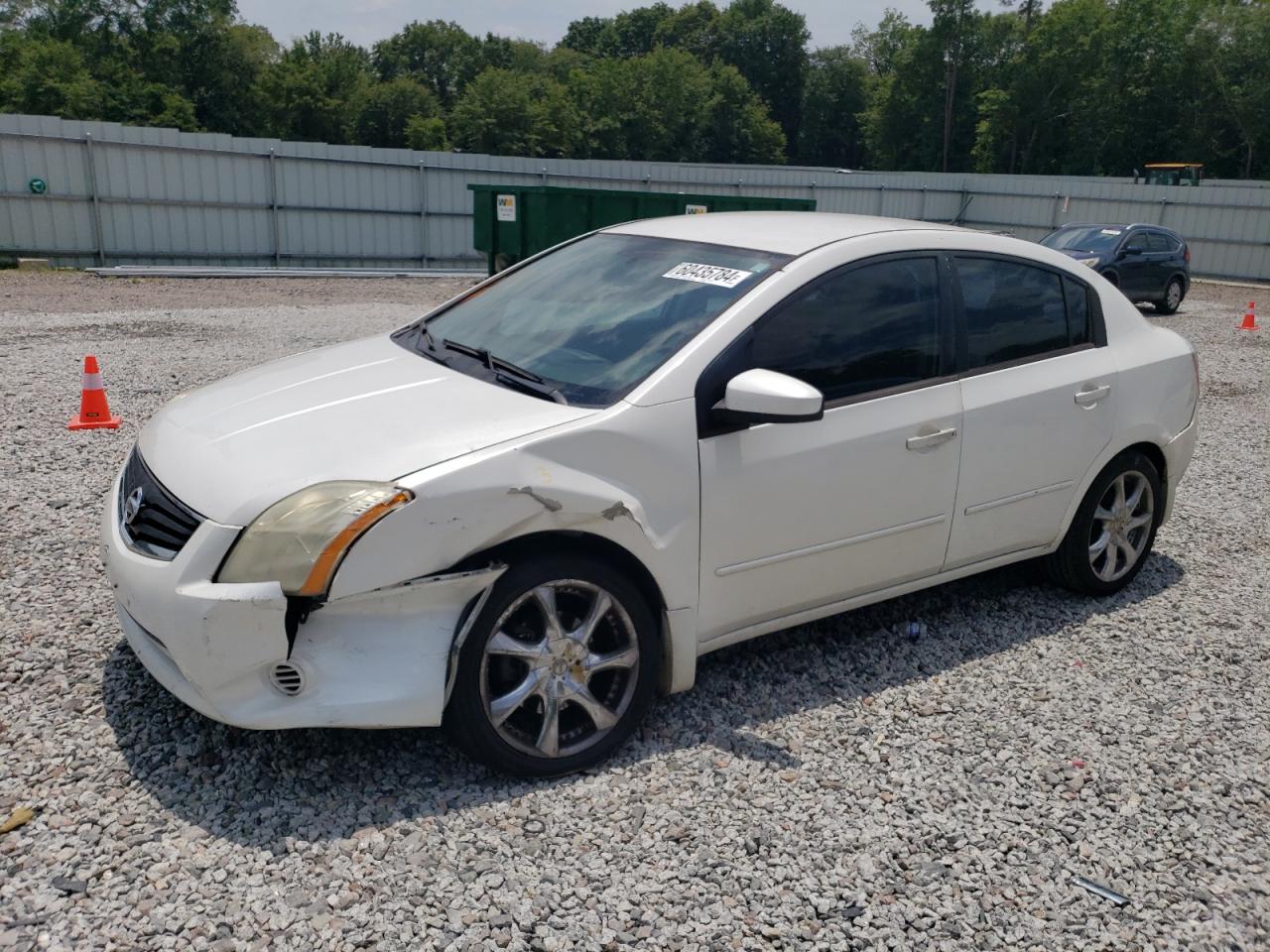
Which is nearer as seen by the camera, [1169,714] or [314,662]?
[314,662]

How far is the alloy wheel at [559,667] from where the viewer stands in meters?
3.13

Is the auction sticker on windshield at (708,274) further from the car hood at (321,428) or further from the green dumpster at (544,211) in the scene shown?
the green dumpster at (544,211)

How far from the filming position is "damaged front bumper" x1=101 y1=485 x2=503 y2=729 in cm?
281

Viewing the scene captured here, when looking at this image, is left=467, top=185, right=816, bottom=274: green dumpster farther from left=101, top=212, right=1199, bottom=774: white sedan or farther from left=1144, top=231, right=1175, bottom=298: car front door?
left=101, top=212, right=1199, bottom=774: white sedan

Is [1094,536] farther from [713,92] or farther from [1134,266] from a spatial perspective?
[713,92]

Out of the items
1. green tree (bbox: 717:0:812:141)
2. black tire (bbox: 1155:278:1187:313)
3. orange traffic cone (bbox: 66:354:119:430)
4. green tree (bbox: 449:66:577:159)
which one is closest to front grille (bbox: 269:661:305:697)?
orange traffic cone (bbox: 66:354:119:430)

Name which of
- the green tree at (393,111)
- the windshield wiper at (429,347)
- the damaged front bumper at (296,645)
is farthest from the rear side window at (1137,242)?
the green tree at (393,111)

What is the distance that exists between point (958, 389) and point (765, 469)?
3.33ft

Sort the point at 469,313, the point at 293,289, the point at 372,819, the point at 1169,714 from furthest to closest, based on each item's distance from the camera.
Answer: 1. the point at 293,289
2. the point at 469,313
3. the point at 1169,714
4. the point at 372,819

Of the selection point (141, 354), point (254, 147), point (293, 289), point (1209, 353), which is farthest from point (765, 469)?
point (254, 147)

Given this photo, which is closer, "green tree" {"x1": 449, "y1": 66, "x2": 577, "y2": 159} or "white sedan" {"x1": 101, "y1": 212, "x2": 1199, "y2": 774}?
"white sedan" {"x1": 101, "y1": 212, "x2": 1199, "y2": 774}

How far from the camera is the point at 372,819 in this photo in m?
2.99

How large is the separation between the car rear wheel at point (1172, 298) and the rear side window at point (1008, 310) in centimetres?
1632

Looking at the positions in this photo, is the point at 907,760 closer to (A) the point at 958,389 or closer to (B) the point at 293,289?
(A) the point at 958,389
